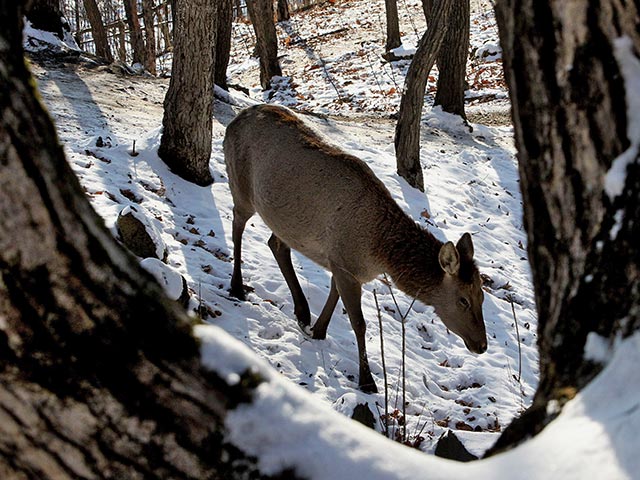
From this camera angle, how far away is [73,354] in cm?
157

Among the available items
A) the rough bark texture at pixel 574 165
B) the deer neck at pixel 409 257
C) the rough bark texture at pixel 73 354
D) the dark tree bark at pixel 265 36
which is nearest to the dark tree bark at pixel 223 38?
the dark tree bark at pixel 265 36

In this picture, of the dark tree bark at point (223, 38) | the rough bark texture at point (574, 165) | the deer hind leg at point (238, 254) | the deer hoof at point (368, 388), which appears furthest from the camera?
the dark tree bark at point (223, 38)

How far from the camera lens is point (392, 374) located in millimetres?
6363

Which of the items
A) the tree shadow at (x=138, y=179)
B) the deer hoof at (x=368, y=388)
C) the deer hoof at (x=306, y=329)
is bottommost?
the deer hoof at (x=368, y=388)

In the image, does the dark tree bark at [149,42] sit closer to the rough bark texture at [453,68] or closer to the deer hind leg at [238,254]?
the rough bark texture at [453,68]

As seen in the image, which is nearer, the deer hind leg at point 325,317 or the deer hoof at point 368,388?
the deer hoof at point 368,388

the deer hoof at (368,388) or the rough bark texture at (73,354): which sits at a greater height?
the rough bark texture at (73,354)

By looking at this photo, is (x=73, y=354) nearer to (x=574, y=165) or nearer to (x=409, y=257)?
(x=574, y=165)

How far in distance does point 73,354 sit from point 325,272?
6825 mm

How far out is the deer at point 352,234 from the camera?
5.82m

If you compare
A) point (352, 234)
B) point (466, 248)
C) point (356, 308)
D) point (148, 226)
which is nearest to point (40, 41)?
point (148, 226)

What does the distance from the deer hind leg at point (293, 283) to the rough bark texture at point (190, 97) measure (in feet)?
9.05

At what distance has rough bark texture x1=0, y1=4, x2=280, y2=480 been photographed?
152cm

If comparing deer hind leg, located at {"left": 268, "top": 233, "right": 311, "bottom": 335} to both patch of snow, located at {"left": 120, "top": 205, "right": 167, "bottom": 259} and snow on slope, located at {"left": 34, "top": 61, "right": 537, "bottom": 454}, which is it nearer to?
snow on slope, located at {"left": 34, "top": 61, "right": 537, "bottom": 454}
